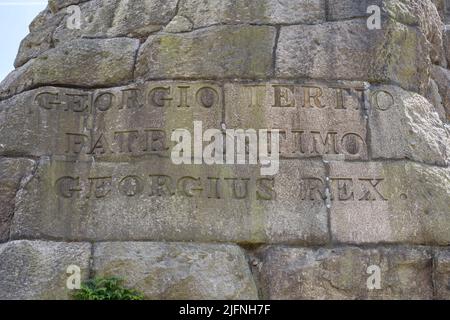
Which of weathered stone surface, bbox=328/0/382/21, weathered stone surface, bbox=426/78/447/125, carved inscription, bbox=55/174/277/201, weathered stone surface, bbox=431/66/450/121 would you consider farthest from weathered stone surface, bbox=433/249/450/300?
weathered stone surface, bbox=431/66/450/121

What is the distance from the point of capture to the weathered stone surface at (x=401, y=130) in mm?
4348

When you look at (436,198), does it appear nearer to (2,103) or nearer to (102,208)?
(102,208)

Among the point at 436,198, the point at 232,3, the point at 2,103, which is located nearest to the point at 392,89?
the point at 436,198

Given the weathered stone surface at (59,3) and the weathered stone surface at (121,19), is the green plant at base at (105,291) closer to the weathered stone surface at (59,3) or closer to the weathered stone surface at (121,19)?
the weathered stone surface at (121,19)

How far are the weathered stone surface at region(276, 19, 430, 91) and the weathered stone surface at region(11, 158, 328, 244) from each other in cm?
67

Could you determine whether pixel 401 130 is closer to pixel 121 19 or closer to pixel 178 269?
pixel 178 269

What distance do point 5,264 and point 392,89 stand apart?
2.67m

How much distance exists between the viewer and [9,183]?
4.26m

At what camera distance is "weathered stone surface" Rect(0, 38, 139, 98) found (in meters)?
4.52

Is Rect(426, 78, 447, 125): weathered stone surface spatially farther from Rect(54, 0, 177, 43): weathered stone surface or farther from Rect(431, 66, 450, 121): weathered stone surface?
Rect(54, 0, 177, 43): weathered stone surface

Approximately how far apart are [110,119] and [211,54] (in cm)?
78

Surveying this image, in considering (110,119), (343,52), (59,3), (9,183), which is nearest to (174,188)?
(110,119)

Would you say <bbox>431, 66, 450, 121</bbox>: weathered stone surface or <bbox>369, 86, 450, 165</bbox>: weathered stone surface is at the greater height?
<bbox>431, 66, 450, 121</bbox>: weathered stone surface
